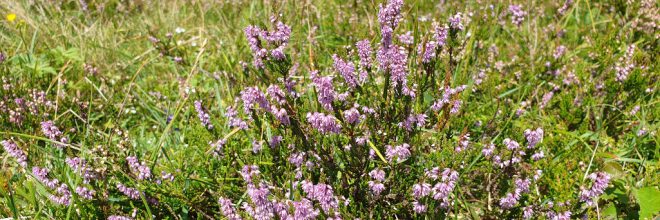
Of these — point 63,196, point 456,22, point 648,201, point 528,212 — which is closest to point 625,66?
point 648,201

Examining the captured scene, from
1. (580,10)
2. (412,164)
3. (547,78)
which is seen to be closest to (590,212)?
(412,164)

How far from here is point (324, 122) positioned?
2273mm

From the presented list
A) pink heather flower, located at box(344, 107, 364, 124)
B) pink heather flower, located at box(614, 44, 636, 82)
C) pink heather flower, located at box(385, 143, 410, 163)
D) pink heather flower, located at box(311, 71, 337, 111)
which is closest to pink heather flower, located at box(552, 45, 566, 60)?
pink heather flower, located at box(614, 44, 636, 82)

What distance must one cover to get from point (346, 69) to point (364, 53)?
0.14 metres

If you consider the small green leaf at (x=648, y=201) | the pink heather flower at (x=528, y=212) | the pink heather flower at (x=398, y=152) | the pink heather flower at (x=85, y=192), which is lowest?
the small green leaf at (x=648, y=201)

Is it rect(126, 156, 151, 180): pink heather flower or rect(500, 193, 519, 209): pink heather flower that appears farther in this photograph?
rect(126, 156, 151, 180): pink heather flower

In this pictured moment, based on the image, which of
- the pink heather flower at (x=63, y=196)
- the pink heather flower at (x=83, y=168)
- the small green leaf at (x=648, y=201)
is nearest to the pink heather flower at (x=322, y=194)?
the pink heather flower at (x=83, y=168)

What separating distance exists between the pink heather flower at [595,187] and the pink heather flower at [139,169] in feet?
7.15

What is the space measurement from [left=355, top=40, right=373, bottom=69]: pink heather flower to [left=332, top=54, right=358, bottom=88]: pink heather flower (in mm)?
79

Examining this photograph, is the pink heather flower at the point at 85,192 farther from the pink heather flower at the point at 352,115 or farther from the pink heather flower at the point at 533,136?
the pink heather flower at the point at 533,136

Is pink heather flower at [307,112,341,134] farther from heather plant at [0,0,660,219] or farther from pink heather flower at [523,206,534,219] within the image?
pink heather flower at [523,206,534,219]

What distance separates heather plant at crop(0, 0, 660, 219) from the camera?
8.14ft

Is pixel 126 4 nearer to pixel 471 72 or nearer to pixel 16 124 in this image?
pixel 16 124

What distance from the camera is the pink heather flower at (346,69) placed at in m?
2.42
